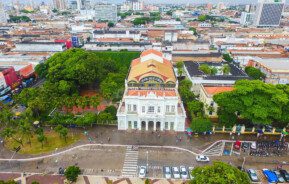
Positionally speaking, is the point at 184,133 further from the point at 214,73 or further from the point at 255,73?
the point at 255,73

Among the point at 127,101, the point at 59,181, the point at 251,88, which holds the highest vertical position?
the point at 251,88

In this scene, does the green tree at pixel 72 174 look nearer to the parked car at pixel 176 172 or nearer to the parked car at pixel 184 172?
the parked car at pixel 176 172

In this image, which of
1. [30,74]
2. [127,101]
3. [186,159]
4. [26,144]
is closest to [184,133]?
[186,159]

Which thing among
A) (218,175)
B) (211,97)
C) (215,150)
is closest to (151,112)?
(211,97)

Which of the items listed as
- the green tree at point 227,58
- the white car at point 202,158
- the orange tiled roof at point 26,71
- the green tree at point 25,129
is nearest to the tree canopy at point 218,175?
the white car at point 202,158

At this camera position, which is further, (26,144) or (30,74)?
(30,74)
